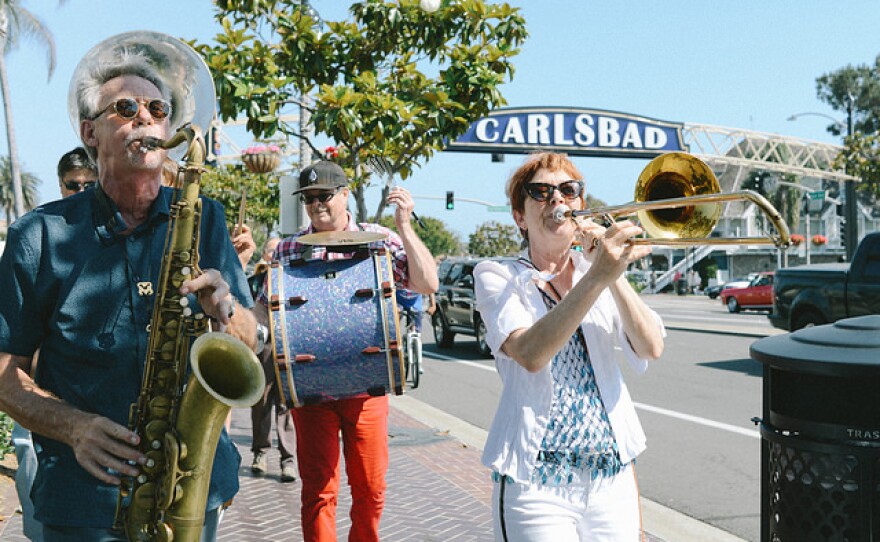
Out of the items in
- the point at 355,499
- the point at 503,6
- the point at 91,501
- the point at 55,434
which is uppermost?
the point at 503,6

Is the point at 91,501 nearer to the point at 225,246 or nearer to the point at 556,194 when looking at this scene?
the point at 225,246

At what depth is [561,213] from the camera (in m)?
2.63

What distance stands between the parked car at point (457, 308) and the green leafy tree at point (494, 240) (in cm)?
3978

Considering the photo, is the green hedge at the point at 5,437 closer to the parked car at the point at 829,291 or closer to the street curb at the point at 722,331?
the parked car at the point at 829,291

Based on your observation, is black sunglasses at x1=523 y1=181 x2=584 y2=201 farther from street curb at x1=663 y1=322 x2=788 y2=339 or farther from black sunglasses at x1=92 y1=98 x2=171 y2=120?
street curb at x1=663 y1=322 x2=788 y2=339

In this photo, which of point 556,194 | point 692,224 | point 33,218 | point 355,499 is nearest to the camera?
point 33,218

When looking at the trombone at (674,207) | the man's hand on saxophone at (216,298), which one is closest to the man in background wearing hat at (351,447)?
the trombone at (674,207)

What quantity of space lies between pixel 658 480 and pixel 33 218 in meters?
5.46

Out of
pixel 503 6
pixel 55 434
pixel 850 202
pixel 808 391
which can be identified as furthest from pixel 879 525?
pixel 850 202

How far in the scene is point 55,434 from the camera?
74.8 inches

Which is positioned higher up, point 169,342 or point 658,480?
point 169,342

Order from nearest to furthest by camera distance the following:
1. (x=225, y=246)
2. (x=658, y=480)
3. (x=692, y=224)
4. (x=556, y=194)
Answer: (x=225, y=246) < (x=692, y=224) < (x=556, y=194) < (x=658, y=480)

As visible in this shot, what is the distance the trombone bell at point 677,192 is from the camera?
2457mm

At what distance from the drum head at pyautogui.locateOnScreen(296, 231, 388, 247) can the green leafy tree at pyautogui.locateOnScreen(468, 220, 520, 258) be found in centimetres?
5328
